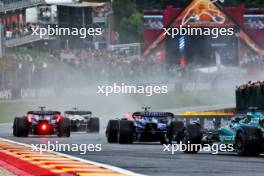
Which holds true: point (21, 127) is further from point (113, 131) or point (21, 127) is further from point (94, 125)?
point (113, 131)

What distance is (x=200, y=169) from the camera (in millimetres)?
18484

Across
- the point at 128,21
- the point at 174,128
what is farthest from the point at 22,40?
the point at 174,128

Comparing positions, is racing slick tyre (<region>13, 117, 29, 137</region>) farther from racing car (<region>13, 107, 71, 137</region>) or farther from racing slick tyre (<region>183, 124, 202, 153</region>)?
racing slick tyre (<region>183, 124, 202, 153</region>)

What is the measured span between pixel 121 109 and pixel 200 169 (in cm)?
4687

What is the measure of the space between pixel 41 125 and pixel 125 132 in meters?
7.06

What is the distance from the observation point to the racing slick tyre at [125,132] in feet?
102

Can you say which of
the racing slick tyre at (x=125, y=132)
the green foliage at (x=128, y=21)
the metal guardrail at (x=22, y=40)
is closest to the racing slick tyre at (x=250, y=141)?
the racing slick tyre at (x=125, y=132)

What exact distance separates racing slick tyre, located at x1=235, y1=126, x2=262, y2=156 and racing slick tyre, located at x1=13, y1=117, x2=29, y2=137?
574 inches

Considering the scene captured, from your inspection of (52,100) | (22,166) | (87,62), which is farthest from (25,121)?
(87,62)

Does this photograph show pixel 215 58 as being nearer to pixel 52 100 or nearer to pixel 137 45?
pixel 137 45

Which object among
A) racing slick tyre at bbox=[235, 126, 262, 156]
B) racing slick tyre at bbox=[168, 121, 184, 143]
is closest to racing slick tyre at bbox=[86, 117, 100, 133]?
racing slick tyre at bbox=[168, 121, 184, 143]

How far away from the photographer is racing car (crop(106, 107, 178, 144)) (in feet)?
102

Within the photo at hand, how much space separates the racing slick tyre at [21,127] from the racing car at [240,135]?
450 inches

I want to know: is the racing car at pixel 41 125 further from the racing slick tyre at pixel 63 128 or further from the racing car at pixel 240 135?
the racing car at pixel 240 135
